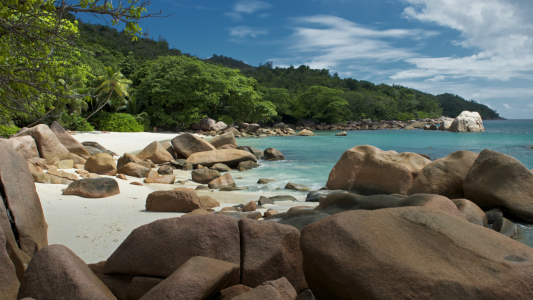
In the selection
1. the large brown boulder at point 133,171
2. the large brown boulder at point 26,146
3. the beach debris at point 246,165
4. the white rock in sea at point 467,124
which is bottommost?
the beach debris at point 246,165

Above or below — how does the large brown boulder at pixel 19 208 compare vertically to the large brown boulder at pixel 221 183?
above

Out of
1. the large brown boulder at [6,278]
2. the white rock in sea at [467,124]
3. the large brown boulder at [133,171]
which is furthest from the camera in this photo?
the white rock in sea at [467,124]

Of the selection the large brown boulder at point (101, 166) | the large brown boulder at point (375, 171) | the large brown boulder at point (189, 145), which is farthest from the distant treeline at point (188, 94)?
the large brown boulder at point (375, 171)

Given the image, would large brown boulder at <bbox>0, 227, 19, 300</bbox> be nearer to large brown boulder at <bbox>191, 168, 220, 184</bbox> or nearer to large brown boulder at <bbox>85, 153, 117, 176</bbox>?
large brown boulder at <bbox>85, 153, 117, 176</bbox>

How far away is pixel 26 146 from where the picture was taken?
392 inches

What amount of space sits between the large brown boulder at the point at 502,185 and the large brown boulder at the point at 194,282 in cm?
572

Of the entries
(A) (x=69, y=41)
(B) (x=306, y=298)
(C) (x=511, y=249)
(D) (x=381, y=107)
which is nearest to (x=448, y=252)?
(C) (x=511, y=249)

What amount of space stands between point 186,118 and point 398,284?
37692mm

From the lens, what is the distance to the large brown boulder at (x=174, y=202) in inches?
225

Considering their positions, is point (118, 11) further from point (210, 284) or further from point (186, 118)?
point (186, 118)

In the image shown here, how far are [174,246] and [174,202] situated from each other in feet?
10.0

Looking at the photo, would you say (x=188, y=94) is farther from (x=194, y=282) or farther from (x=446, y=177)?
(x=194, y=282)

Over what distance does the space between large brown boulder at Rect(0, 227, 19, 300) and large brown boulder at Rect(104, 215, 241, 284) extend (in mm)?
629

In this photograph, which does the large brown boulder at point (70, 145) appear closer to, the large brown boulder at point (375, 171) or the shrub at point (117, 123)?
the large brown boulder at point (375, 171)
